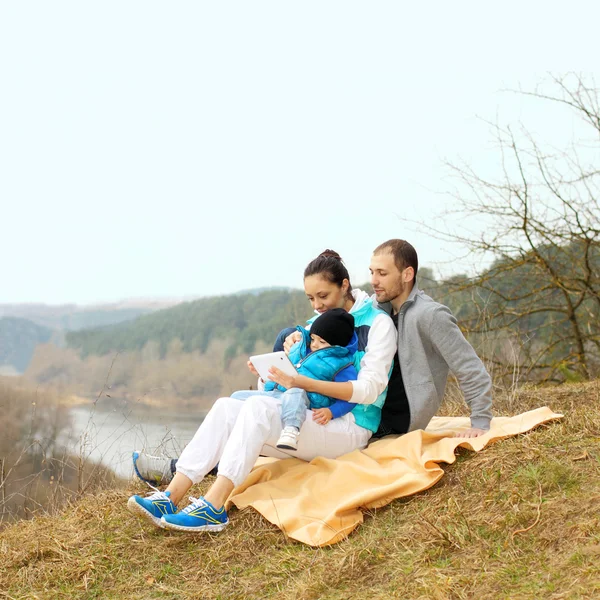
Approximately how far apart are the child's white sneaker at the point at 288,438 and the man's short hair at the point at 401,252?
41.7 inches

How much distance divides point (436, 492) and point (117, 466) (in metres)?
2.55

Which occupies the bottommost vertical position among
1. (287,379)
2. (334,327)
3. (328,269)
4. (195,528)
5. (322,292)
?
(195,528)

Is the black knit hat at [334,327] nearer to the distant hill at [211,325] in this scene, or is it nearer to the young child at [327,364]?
the young child at [327,364]

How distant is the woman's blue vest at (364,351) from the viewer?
3.67m

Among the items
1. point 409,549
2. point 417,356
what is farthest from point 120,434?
point 409,549

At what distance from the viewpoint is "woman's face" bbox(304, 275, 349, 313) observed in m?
3.70

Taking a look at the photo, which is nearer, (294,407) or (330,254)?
(294,407)

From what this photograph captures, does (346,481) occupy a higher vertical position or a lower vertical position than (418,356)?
lower

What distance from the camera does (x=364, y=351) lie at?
Answer: 3.74m

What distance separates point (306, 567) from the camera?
2977 millimetres

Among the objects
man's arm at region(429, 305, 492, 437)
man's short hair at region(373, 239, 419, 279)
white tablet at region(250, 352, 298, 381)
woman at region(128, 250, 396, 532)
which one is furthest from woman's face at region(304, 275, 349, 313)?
man's arm at region(429, 305, 492, 437)

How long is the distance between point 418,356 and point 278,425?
2.79 ft

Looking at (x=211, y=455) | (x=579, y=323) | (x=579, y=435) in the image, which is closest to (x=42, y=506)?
(x=211, y=455)

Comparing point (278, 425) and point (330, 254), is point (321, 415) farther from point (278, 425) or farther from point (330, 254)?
point (330, 254)
